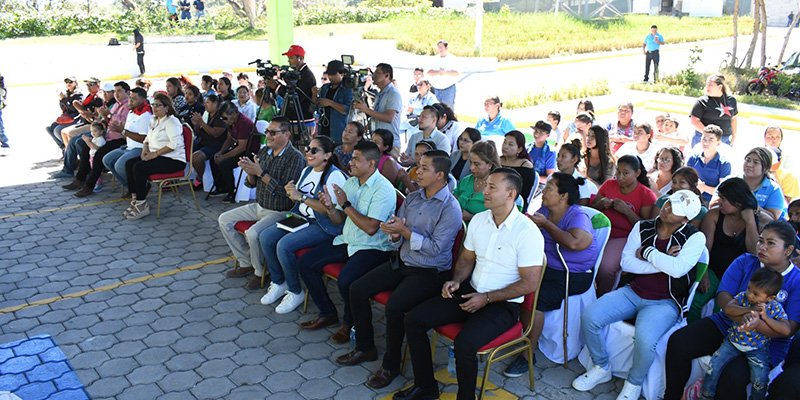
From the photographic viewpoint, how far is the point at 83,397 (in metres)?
4.43

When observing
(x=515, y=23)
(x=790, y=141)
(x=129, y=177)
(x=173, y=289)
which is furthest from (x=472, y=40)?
(x=173, y=289)

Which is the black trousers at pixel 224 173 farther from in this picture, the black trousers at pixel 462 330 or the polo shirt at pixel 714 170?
the polo shirt at pixel 714 170

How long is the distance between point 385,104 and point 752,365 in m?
4.86

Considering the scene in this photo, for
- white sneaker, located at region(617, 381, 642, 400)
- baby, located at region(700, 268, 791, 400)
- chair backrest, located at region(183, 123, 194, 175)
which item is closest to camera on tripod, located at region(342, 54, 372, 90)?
chair backrest, located at region(183, 123, 194, 175)

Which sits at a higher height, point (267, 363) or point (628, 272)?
point (628, 272)

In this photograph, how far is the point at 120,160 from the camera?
8.12 metres

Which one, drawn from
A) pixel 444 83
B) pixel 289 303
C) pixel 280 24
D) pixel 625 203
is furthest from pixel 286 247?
pixel 444 83

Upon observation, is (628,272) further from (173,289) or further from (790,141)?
(790,141)

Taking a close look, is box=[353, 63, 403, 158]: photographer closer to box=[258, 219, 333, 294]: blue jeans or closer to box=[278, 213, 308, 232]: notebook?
box=[278, 213, 308, 232]: notebook

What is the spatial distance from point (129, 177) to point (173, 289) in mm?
2465

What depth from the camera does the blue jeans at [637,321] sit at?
4199 millimetres

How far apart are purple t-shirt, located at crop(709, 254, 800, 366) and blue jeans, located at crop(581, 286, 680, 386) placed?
29 cm

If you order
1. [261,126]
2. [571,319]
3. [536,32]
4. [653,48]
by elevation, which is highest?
[536,32]

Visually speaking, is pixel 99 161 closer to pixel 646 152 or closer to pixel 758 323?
pixel 646 152
